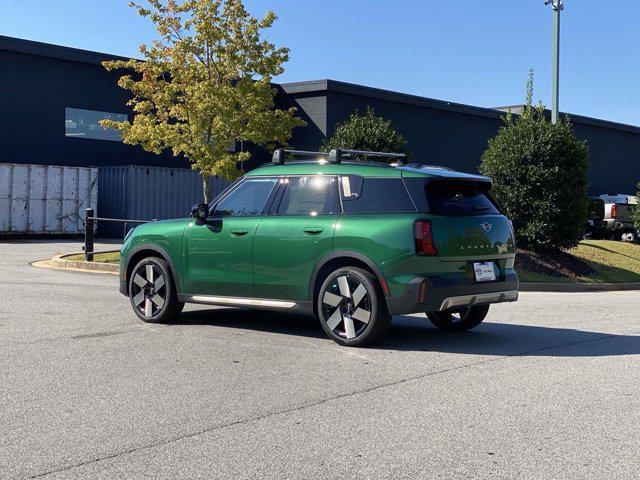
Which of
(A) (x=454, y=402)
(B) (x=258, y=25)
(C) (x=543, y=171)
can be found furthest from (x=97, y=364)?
(B) (x=258, y=25)

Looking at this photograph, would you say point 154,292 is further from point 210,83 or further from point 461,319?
point 210,83

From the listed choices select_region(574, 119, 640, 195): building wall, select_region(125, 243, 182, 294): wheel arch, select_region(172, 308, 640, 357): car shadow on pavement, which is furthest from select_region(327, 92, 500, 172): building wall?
select_region(125, 243, 182, 294): wheel arch

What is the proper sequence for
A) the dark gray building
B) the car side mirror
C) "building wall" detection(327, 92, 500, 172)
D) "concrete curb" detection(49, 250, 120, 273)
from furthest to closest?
1. "building wall" detection(327, 92, 500, 172)
2. the dark gray building
3. "concrete curb" detection(49, 250, 120, 273)
4. the car side mirror

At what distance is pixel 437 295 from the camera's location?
24.7ft

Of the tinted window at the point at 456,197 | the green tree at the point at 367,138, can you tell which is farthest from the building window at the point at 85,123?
the tinted window at the point at 456,197

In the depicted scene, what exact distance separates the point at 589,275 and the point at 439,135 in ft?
70.8

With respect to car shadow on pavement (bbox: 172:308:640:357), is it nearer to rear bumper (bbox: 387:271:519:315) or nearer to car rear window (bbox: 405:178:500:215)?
rear bumper (bbox: 387:271:519:315)

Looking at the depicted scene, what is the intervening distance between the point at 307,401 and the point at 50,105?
1068 inches

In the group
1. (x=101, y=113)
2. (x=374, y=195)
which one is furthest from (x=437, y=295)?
(x=101, y=113)

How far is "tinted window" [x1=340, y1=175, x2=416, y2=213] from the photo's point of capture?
7816mm

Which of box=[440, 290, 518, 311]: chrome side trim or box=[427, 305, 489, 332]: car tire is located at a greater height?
box=[440, 290, 518, 311]: chrome side trim

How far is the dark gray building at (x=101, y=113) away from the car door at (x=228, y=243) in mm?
22683

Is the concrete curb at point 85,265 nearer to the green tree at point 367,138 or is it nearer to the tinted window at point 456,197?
the green tree at point 367,138

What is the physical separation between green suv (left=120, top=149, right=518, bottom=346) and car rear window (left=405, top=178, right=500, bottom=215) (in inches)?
0.5
